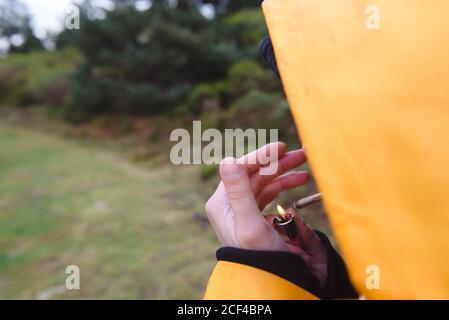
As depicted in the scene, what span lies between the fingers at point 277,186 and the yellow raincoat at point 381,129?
468mm

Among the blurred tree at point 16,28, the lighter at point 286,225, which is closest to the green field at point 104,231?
the lighter at point 286,225

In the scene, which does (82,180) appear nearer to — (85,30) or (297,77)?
(85,30)

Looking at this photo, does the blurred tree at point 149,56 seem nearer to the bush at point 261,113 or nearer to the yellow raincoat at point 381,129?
the bush at point 261,113

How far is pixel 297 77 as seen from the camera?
672 mm

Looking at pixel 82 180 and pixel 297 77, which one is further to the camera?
pixel 82 180

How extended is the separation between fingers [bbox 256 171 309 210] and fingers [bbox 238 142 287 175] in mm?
95

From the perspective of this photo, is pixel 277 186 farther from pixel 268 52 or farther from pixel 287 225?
pixel 268 52

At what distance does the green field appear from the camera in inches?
131

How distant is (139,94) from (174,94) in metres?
0.75

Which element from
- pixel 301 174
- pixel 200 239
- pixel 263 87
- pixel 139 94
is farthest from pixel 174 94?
pixel 301 174

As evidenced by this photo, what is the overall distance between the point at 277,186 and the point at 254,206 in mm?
264

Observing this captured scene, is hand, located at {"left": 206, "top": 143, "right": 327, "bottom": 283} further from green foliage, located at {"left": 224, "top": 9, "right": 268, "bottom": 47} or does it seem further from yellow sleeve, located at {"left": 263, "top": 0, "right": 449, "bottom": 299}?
green foliage, located at {"left": 224, "top": 9, "right": 268, "bottom": 47}

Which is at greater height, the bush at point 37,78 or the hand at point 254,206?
the bush at point 37,78

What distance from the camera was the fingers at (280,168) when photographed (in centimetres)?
106
